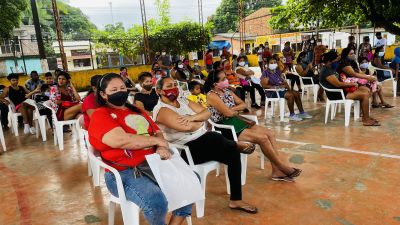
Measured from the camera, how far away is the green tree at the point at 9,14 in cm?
1293

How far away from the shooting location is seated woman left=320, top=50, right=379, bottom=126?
18.7ft

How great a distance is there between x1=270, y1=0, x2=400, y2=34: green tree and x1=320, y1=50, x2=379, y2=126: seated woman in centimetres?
460

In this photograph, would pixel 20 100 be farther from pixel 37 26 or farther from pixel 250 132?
pixel 37 26

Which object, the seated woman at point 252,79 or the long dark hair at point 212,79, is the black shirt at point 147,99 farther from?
the seated woman at point 252,79

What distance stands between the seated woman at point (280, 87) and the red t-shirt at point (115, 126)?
442 centimetres

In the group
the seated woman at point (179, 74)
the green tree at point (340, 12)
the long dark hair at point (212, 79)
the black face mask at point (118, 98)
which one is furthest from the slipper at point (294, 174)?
the green tree at point (340, 12)

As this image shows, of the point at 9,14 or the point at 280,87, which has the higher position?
the point at 9,14

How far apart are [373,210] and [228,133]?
5.19 ft

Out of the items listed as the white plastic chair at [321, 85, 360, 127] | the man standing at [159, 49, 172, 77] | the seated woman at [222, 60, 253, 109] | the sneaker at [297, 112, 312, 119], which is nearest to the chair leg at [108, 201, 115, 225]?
the white plastic chair at [321, 85, 360, 127]

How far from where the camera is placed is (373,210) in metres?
2.88

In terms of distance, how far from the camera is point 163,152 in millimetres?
2402

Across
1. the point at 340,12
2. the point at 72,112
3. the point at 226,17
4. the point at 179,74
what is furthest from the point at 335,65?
the point at 226,17

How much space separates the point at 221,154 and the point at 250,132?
0.78 m

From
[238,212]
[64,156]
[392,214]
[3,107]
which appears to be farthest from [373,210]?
[3,107]
